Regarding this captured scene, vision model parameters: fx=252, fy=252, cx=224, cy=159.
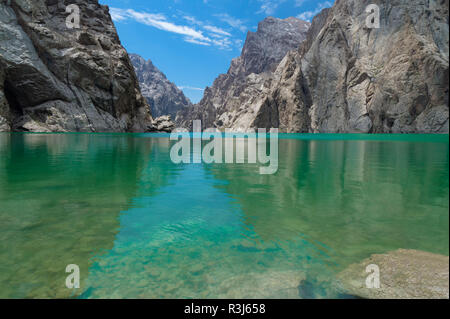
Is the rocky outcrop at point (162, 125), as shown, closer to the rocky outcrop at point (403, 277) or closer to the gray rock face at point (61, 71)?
the gray rock face at point (61, 71)

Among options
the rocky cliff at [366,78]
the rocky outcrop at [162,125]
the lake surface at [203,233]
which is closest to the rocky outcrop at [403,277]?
the lake surface at [203,233]

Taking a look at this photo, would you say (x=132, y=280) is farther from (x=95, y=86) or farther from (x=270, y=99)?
(x=270, y=99)

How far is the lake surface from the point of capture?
188 inches

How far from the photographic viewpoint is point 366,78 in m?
139

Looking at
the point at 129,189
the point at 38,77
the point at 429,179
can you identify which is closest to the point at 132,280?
the point at 129,189

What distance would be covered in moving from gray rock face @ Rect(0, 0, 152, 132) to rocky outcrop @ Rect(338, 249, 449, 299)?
8160cm

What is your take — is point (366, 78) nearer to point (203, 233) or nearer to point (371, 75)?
point (371, 75)

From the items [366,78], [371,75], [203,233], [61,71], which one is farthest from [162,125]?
[203,233]

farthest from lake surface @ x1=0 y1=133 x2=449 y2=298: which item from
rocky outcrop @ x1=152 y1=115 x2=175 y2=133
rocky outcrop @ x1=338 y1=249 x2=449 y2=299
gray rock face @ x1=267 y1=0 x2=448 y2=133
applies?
rocky outcrop @ x1=152 y1=115 x2=175 y2=133

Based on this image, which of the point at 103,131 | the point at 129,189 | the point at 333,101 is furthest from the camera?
the point at 333,101

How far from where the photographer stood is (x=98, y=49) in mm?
94938

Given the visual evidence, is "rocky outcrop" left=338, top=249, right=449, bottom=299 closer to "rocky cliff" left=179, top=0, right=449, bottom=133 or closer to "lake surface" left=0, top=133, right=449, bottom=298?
"lake surface" left=0, top=133, right=449, bottom=298
